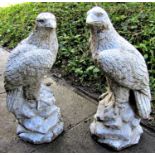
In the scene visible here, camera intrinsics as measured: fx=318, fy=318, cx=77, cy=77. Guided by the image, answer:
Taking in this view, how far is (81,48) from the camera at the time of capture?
4238 millimetres

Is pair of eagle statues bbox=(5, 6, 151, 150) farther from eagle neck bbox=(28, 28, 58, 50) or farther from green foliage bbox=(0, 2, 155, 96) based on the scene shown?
green foliage bbox=(0, 2, 155, 96)

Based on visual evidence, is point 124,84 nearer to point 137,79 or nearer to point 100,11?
point 137,79

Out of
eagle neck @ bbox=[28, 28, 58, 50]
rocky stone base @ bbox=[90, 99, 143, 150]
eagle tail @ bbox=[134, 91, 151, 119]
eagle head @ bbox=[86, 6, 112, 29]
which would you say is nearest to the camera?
eagle head @ bbox=[86, 6, 112, 29]

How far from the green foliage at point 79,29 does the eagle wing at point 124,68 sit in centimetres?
112

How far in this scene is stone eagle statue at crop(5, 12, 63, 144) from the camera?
2369 mm

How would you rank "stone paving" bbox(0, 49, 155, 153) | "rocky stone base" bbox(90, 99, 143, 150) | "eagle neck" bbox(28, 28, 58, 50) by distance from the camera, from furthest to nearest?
"stone paving" bbox(0, 49, 155, 153) < "rocky stone base" bbox(90, 99, 143, 150) < "eagle neck" bbox(28, 28, 58, 50)

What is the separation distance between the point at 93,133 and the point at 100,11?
1126 mm

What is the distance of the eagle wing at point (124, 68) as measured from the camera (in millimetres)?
2307

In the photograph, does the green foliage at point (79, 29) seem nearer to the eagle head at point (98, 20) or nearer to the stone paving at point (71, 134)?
the stone paving at point (71, 134)

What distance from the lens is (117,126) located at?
8.76ft

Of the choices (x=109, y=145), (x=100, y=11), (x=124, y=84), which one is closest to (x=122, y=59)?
(x=124, y=84)

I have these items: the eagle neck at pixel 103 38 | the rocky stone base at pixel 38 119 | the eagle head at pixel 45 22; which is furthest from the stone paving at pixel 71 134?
the eagle head at pixel 45 22

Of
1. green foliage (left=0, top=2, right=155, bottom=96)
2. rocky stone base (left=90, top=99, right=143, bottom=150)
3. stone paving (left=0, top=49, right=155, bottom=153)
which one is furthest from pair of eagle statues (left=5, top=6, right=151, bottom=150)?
green foliage (left=0, top=2, right=155, bottom=96)

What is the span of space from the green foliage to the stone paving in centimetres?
35
